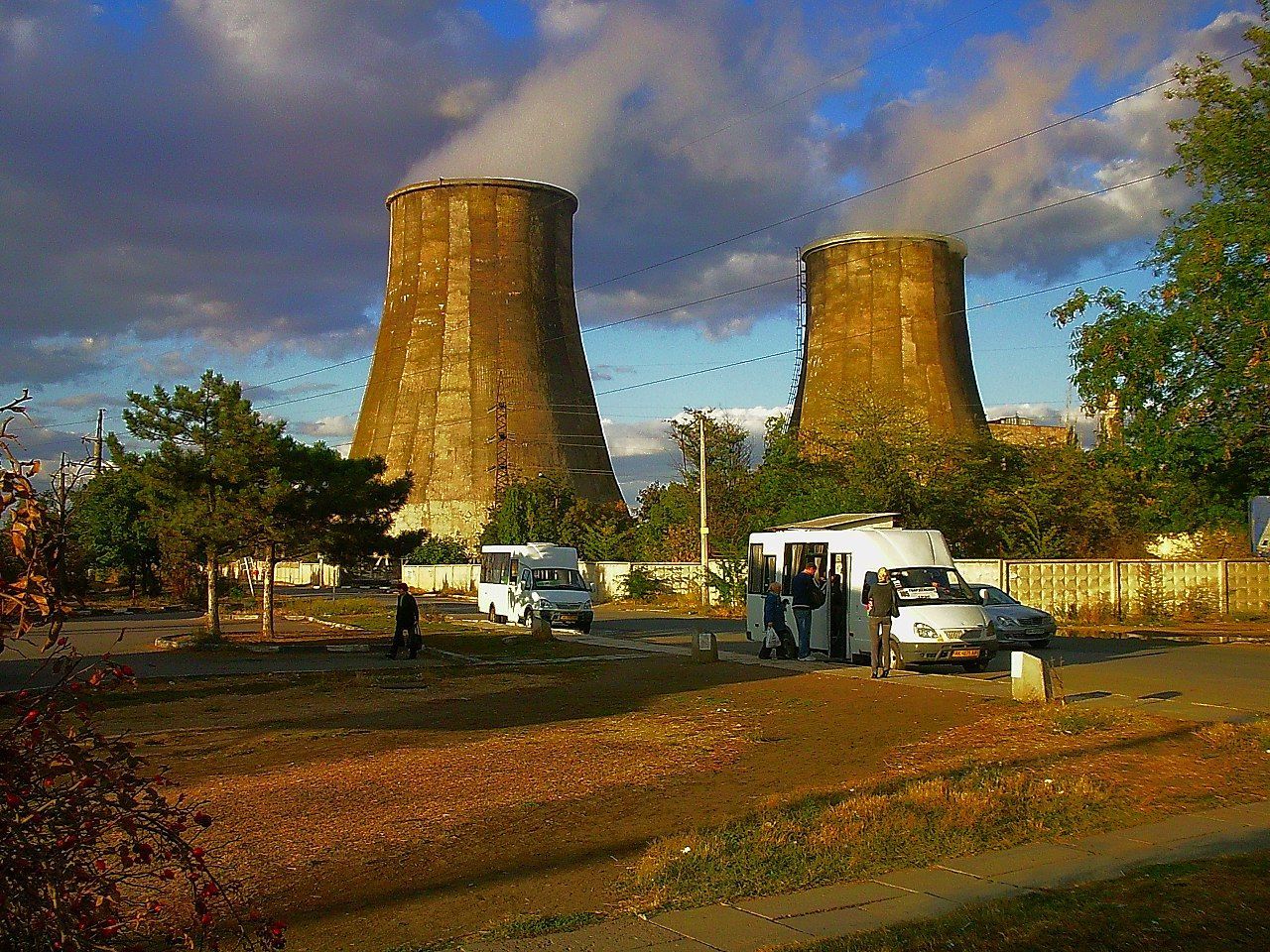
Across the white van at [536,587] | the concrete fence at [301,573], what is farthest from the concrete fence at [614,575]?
the concrete fence at [301,573]

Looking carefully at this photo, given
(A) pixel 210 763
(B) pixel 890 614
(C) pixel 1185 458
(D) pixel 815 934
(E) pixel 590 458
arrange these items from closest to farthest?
(D) pixel 815 934
(A) pixel 210 763
(B) pixel 890 614
(C) pixel 1185 458
(E) pixel 590 458

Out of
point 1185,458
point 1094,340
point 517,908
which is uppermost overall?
point 1094,340

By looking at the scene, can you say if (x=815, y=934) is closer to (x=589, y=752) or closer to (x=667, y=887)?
(x=667, y=887)

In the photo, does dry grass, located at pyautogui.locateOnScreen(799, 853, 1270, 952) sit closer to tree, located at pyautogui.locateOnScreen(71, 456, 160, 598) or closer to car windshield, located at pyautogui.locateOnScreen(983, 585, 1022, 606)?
car windshield, located at pyautogui.locateOnScreen(983, 585, 1022, 606)

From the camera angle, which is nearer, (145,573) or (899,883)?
(899,883)

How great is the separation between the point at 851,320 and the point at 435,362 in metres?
20.9

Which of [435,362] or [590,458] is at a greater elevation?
[435,362]

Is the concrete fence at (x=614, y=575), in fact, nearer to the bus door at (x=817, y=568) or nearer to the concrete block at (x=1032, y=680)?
the bus door at (x=817, y=568)

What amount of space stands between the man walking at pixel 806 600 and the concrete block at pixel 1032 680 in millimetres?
6054

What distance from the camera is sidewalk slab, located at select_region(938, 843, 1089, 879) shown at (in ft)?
22.2

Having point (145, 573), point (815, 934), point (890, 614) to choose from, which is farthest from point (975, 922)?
point (145, 573)

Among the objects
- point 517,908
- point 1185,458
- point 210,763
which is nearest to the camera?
point 517,908

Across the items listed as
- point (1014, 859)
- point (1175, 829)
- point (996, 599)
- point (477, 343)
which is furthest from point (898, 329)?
point (1014, 859)

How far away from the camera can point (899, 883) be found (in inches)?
256
